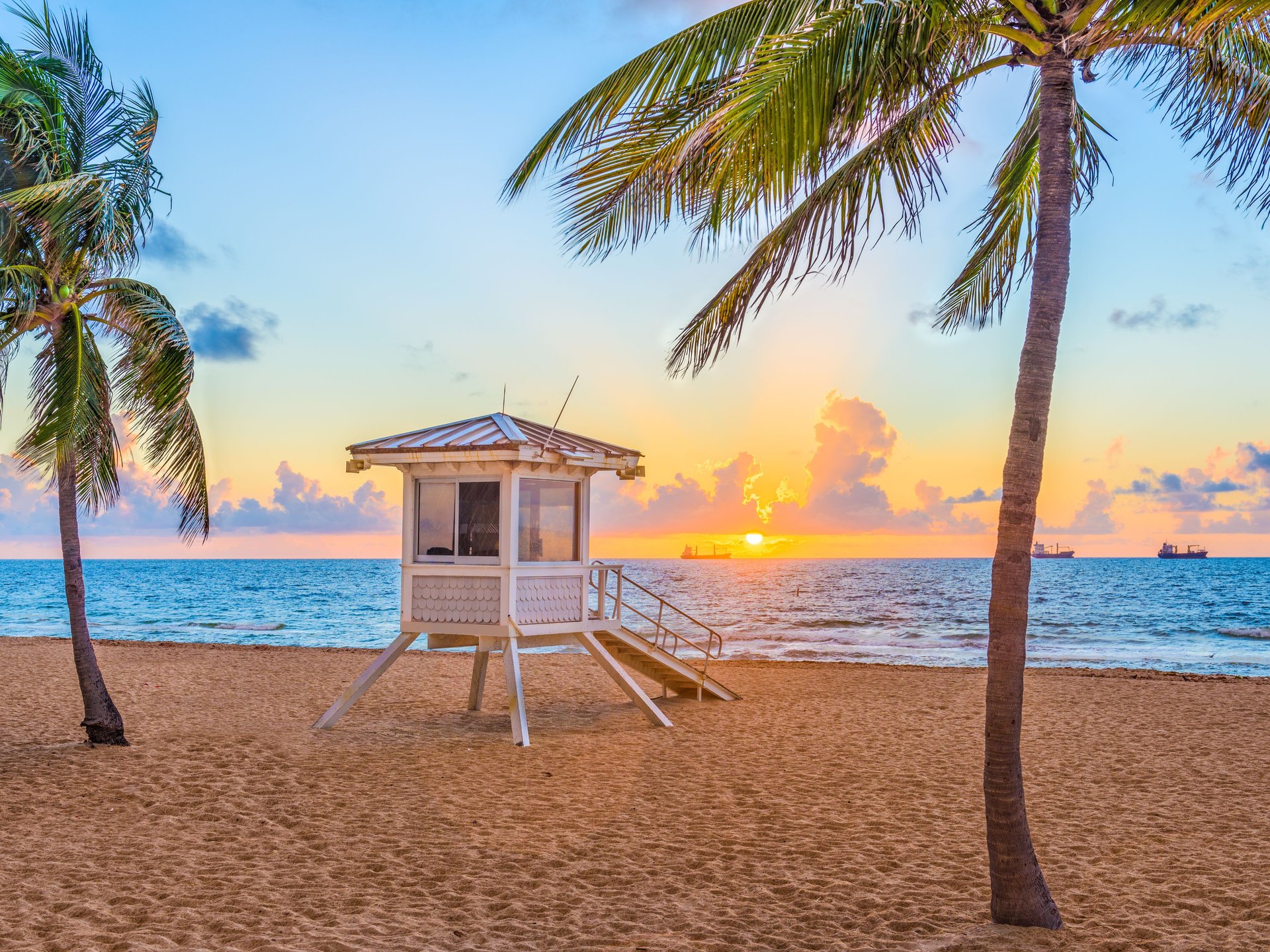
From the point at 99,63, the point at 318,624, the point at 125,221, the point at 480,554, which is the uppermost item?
the point at 99,63

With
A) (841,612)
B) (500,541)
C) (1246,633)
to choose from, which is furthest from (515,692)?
(841,612)

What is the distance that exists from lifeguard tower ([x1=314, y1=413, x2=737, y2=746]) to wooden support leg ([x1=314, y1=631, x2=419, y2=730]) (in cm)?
2

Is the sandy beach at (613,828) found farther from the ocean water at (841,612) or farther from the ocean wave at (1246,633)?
the ocean wave at (1246,633)

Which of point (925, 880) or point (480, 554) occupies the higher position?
point (480, 554)

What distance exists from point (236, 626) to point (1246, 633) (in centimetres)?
3517

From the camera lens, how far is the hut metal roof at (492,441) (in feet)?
35.5

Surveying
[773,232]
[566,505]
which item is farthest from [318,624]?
[773,232]

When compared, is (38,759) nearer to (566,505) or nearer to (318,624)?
(566,505)

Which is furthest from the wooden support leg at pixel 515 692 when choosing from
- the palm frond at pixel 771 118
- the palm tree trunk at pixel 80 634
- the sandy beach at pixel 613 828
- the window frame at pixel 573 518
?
the palm frond at pixel 771 118

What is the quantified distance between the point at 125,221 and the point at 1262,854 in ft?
36.1

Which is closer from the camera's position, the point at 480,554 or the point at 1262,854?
the point at 1262,854

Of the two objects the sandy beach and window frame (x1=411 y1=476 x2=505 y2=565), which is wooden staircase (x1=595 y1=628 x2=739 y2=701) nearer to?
the sandy beach

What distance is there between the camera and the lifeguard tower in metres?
11.0

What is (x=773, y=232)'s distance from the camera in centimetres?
684
